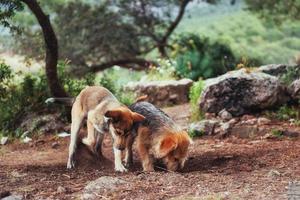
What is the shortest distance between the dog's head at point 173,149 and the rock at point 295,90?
17.3 feet

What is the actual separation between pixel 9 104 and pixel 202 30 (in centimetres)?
2196

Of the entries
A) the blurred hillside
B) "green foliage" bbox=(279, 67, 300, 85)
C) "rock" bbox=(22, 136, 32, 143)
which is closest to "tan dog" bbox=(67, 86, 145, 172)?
"rock" bbox=(22, 136, 32, 143)

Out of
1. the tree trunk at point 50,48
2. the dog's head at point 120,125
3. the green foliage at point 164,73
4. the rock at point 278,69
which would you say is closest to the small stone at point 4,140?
the tree trunk at point 50,48

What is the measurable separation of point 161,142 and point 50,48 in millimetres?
4272

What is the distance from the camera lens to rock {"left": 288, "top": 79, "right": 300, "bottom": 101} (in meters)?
13.3

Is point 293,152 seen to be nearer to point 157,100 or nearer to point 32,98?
point 32,98

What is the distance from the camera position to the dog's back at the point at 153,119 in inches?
344

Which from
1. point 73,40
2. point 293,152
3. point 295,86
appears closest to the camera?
point 293,152

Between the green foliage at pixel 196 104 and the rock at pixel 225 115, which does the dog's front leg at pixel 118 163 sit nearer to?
the rock at pixel 225 115

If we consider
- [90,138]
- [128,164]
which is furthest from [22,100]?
[128,164]

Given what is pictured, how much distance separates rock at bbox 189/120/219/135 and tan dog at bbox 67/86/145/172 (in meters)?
2.61

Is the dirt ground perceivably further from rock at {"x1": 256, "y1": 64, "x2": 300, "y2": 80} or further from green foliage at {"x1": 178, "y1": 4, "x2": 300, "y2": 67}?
green foliage at {"x1": 178, "y1": 4, "x2": 300, "y2": 67}

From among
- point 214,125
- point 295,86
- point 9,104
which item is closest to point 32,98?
point 9,104

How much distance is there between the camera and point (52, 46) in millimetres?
11992
